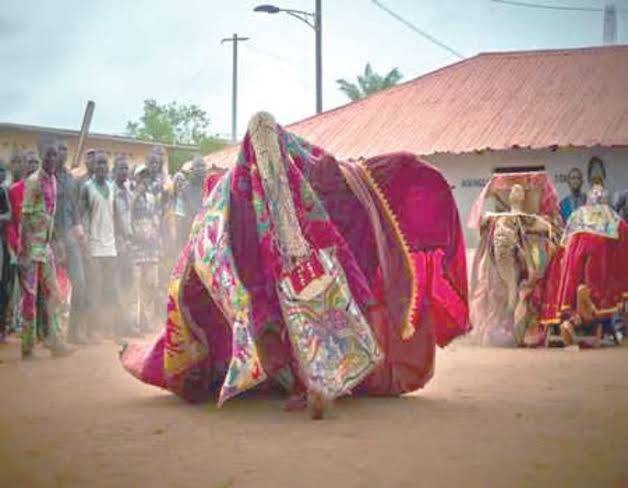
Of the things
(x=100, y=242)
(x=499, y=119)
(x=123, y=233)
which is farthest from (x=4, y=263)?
(x=499, y=119)

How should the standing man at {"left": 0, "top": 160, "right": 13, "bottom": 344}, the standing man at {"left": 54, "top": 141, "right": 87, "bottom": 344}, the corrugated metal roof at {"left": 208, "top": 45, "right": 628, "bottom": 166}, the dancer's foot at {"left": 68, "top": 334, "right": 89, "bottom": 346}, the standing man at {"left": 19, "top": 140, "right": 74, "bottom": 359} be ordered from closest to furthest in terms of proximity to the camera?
the standing man at {"left": 19, "top": 140, "right": 74, "bottom": 359} → the standing man at {"left": 54, "top": 141, "right": 87, "bottom": 344} → the standing man at {"left": 0, "top": 160, "right": 13, "bottom": 344} → the dancer's foot at {"left": 68, "top": 334, "right": 89, "bottom": 346} → the corrugated metal roof at {"left": 208, "top": 45, "right": 628, "bottom": 166}

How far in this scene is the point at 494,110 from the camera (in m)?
24.0

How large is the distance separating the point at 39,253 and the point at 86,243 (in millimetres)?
1979

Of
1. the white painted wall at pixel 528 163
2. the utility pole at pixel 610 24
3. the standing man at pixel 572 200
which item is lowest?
the standing man at pixel 572 200

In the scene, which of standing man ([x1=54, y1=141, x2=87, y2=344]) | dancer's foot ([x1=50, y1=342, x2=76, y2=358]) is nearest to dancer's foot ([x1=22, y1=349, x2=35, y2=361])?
dancer's foot ([x1=50, y1=342, x2=76, y2=358])

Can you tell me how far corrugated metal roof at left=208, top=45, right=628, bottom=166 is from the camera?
22.2 metres

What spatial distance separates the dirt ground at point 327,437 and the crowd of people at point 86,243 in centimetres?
183

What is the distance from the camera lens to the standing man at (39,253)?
32.5ft

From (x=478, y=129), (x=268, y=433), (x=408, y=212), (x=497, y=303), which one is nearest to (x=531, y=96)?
(x=478, y=129)

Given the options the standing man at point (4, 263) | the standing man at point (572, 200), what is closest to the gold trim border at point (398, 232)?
the standing man at point (4, 263)

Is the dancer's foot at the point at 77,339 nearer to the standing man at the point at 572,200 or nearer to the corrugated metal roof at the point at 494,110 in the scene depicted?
the standing man at the point at 572,200

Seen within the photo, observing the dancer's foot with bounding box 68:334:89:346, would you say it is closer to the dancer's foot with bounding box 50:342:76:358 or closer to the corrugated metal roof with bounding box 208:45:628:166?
the dancer's foot with bounding box 50:342:76:358

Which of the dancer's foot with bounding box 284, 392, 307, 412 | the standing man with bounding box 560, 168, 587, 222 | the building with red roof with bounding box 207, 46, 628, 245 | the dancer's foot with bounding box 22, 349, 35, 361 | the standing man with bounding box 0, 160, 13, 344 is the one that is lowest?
the dancer's foot with bounding box 22, 349, 35, 361

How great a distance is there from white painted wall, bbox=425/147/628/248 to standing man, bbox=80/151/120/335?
11377 mm
